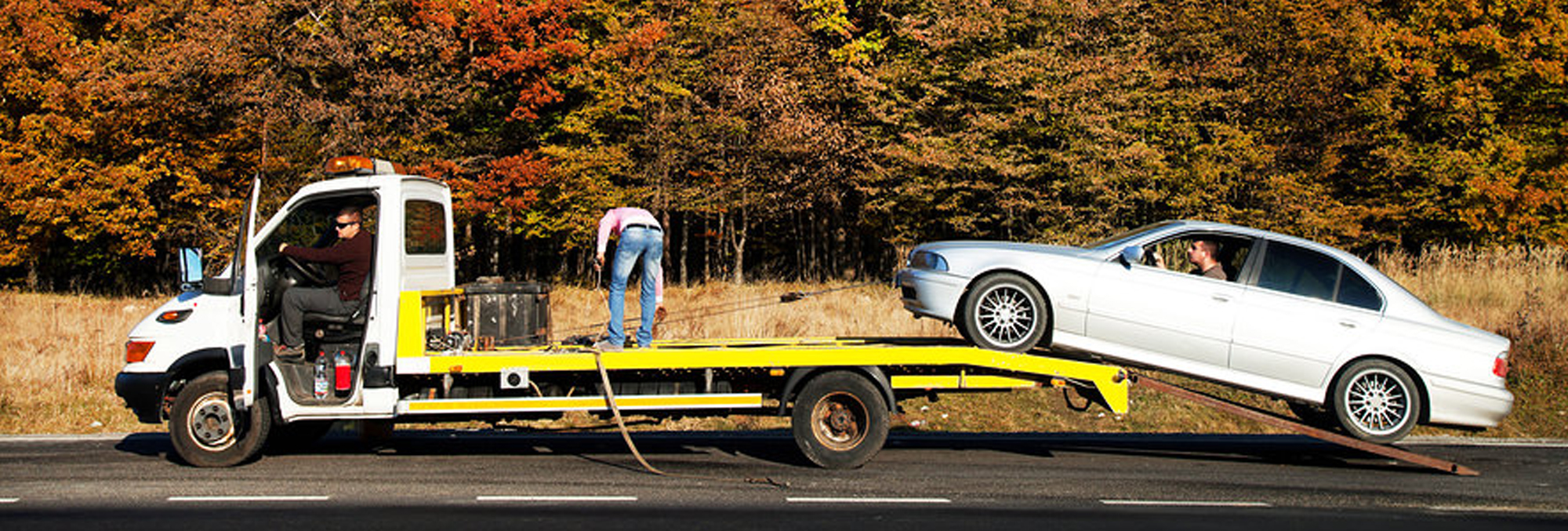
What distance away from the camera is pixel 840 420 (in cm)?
912

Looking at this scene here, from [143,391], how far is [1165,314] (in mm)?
7711

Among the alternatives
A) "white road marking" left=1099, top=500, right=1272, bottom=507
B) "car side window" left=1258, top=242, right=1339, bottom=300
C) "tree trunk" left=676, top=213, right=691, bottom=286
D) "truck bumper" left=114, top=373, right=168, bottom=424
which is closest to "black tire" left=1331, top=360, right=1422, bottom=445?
"car side window" left=1258, top=242, right=1339, bottom=300

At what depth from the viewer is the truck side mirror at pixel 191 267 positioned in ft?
29.6

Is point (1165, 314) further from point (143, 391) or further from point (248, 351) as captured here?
point (143, 391)

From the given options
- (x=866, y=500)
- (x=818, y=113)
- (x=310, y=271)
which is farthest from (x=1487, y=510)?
(x=818, y=113)

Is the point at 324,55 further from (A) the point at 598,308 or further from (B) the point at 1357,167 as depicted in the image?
(B) the point at 1357,167

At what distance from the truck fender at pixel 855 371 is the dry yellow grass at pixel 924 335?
13.1 feet

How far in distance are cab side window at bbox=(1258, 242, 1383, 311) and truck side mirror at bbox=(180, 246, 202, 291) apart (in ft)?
26.3

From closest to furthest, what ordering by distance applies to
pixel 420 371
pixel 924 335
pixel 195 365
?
1. pixel 420 371
2. pixel 195 365
3. pixel 924 335

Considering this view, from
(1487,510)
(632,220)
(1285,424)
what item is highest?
(632,220)

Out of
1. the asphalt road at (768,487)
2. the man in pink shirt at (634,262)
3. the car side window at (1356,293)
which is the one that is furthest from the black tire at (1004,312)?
the man in pink shirt at (634,262)

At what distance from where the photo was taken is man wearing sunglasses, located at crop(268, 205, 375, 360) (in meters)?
9.26

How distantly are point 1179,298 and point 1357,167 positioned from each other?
32.3 m

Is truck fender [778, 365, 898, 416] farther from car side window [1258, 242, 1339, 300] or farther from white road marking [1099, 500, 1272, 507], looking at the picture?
car side window [1258, 242, 1339, 300]
